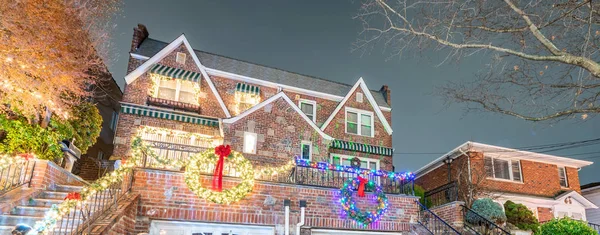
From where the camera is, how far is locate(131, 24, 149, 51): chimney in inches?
691

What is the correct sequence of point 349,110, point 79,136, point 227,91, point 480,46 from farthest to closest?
point 349,110 → point 227,91 → point 79,136 → point 480,46

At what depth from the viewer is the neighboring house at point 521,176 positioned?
2027cm

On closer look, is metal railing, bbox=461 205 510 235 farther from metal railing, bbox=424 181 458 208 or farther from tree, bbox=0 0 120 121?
tree, bbox=0 0 120 121

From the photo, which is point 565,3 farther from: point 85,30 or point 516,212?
point 516,212

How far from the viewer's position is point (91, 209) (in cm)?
879

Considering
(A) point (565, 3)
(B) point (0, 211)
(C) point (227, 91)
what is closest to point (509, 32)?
(A) point (565, 3)

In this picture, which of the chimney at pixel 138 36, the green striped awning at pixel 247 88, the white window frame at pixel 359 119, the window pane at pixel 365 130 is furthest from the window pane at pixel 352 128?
the chimney at pixel 138 36

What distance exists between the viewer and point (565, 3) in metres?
6.22

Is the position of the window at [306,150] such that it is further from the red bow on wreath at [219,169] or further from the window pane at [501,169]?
the window pane at [501,169]

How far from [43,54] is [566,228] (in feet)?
49.0

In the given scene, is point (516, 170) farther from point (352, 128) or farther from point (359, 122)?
point (352, 128)

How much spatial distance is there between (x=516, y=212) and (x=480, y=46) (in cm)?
1450

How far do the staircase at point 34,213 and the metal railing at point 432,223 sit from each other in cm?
975

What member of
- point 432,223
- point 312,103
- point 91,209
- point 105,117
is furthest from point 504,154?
point 105,117
